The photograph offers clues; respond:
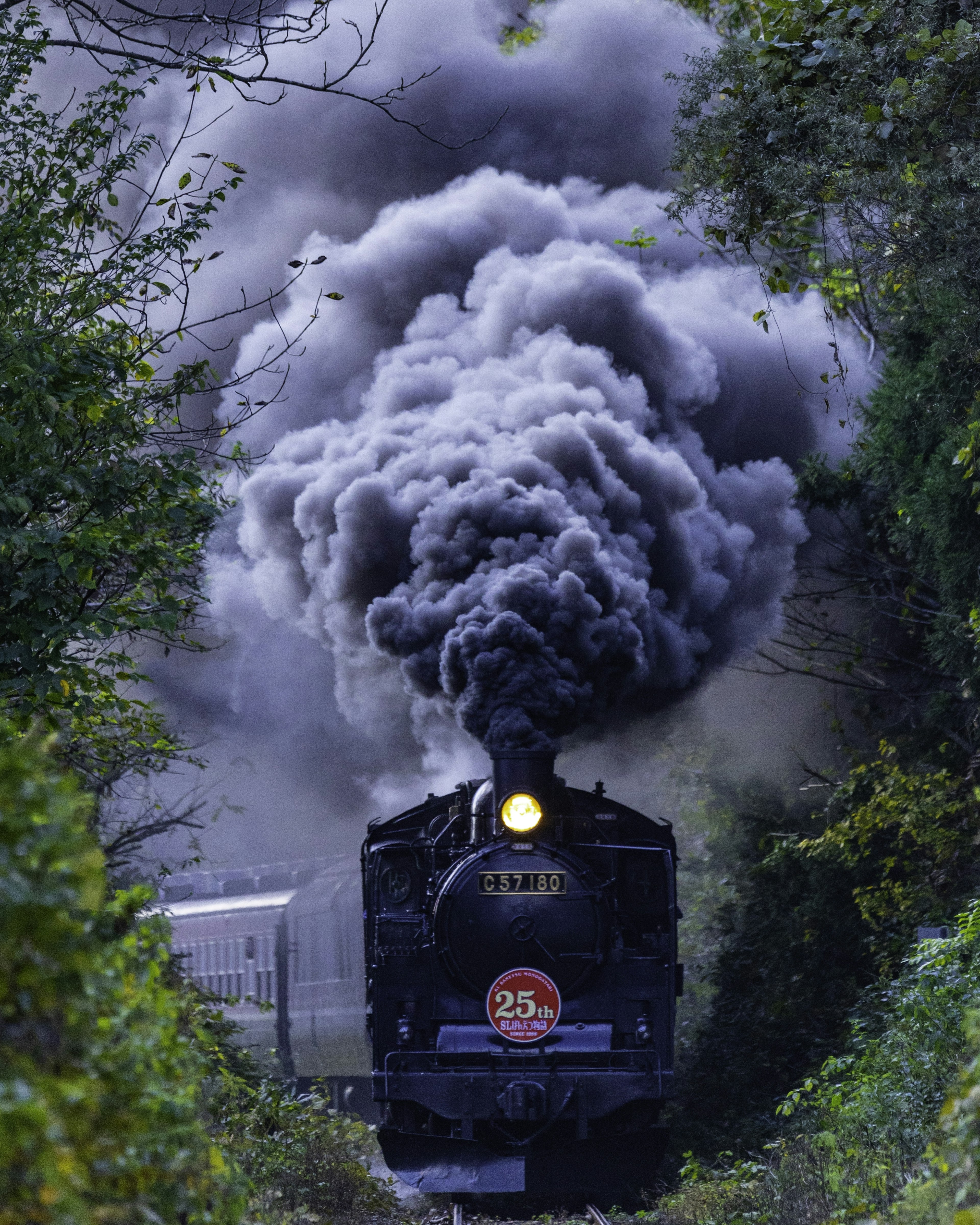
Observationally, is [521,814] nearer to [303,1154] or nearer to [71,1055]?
[303,1154]

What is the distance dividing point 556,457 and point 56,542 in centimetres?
740

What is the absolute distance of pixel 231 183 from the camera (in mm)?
7441

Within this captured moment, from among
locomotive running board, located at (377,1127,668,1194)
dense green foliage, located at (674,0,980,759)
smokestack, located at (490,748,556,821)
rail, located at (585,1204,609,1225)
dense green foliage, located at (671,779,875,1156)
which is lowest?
rail, located at (585,1204,609,1225)

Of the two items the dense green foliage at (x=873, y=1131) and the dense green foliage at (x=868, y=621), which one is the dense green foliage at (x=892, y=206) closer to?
the dense green foliage at (x=868, y=621)

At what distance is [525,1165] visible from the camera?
8172 millimetres

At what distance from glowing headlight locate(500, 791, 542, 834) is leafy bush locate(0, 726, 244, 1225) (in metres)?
5.63

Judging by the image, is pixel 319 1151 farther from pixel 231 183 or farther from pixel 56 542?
pixel 231 183

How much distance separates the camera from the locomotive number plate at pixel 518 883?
834 cm

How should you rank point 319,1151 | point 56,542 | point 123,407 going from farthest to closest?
point 319,1151
point 123,407
point 56,542

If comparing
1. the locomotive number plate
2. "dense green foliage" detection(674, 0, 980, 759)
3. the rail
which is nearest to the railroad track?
the rail

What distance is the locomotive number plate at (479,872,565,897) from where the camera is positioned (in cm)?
834

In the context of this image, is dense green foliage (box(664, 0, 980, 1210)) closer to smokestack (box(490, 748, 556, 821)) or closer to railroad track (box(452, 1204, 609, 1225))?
railroad track (box(452, 1204, 609, 1225))

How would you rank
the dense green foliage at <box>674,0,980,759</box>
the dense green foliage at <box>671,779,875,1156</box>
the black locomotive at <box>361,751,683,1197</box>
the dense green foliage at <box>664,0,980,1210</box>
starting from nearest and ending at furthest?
the dense green foliage at <box>664,0,980,1210</box>
the dense green foliage at <box>674,0,980,759</box>
the black locomotive at <box>361,751,683,1197</box>
the dense green foliage at <box>671,779,875,1156</box>

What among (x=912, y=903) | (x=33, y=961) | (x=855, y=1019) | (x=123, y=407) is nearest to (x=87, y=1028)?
(x=33, y=961)
